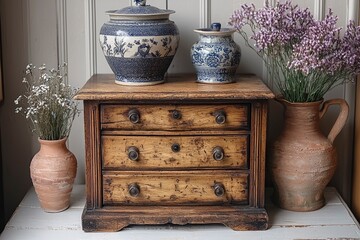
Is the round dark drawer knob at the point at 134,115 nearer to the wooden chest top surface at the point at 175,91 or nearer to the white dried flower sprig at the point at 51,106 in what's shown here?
the wooden chest top surface at the point at 175,91

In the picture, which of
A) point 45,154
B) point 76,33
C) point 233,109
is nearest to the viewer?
point 233,109

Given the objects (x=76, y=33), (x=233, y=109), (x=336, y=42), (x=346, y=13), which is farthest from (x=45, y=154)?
(x=346, y=13)

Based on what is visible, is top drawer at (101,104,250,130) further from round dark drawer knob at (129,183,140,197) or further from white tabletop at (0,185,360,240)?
white tabletop at (0,185,360,240)

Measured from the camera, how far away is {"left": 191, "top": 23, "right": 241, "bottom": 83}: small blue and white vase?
1826mm

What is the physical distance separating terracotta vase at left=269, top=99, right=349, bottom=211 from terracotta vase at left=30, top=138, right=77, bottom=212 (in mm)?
594

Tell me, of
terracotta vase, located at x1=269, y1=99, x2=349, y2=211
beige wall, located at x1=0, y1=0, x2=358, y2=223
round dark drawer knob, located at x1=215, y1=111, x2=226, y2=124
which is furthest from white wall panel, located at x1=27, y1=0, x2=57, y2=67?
terracotta vase, located at x1=269, y1=99, x2=349, y2=211

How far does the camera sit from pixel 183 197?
1.79m

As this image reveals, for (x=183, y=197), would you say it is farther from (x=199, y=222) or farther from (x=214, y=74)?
(x=214, y=74)

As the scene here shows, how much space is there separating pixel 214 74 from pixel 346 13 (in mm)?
525

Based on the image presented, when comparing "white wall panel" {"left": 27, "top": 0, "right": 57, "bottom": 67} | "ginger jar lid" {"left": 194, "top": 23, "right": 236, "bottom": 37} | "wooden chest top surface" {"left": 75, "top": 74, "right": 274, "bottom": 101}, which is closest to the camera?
"wooden chest top surface" {"left": 75, "top": 74, "right": 274, "bottom": 101}

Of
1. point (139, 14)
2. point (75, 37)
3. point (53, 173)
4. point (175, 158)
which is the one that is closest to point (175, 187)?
point (175, 158)

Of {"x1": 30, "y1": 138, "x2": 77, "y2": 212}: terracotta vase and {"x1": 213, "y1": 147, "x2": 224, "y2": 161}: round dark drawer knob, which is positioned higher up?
{"x1": 213, "y1": 147, "x2": 224, "y2": 161}: round dark drawer knob

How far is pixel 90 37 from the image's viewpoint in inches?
80.3

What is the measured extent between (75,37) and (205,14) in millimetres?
417
